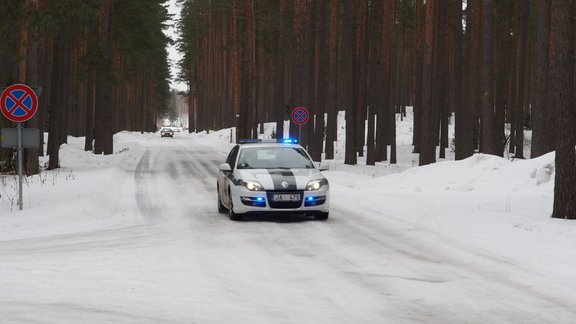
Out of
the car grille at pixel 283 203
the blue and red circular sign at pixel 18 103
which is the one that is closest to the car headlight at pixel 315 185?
the car grille at pixel 283 203

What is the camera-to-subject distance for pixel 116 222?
45.5ft

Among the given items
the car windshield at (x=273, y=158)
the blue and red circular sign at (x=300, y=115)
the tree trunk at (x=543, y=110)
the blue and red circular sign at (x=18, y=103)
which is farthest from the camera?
the blue and red circular sign at (x=300, y=115)

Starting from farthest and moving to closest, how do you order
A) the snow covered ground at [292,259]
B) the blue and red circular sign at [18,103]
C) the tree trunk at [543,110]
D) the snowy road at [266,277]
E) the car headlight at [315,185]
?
the tree trunk at [543,110] < the blue and red circular sign at [18,103] < the car headlight at [315,185] < the snow covered ground at [292,259] < the snowy road at [266,277]

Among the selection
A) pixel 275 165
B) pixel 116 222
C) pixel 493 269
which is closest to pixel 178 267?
pixel 493 269

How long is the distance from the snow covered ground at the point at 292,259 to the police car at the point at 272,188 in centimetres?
37

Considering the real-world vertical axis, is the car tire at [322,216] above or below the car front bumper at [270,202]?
below

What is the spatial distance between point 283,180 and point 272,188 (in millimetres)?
291

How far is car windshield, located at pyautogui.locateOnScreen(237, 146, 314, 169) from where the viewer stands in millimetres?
15156

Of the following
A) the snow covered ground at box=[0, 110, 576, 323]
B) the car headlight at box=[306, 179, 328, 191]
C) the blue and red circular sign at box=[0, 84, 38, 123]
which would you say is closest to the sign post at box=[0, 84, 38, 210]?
the blue and red circular sign at box=[0, 84, 38, 123]

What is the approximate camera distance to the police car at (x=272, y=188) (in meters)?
13.9

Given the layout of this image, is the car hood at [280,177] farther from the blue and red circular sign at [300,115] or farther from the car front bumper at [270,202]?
the blue and red circular sign at [300,115]

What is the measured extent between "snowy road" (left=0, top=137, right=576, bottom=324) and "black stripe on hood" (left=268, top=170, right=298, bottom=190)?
28.5 inches

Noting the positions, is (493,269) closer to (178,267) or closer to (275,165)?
(178,267)

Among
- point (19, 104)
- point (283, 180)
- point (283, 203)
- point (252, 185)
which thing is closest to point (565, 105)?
point (283, 180)
